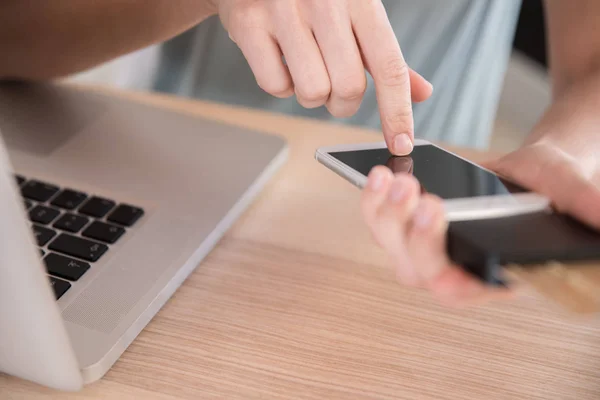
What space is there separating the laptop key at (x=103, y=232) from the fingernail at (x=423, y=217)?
22 centimetres

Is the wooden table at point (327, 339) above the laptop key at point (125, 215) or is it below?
below

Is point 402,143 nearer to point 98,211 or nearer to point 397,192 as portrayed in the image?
point 397,192

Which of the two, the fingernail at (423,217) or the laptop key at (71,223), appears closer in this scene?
the fingernail at (423,217)

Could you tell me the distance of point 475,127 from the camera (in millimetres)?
872

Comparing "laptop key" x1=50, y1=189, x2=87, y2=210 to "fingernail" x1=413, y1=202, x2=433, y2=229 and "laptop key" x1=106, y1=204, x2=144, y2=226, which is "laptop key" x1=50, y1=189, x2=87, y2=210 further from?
"fingernail" x1=413, y1=202, x2=433, y2=229

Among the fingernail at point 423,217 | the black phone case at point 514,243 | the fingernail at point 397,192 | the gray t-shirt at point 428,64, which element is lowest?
the gray t-shirt at point 428,64

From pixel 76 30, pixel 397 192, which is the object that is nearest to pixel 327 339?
pixel 397 192

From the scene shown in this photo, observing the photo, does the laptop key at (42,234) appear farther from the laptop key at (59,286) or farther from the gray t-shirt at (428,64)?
the gray t-shirt at (428,64)

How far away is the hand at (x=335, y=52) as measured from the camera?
1.21ft

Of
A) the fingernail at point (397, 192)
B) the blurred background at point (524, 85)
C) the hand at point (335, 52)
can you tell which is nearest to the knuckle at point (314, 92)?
the hand at point (335, 52)

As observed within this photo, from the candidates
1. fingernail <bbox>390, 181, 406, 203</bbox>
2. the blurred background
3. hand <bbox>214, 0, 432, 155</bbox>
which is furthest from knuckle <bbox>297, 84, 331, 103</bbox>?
the blurred background

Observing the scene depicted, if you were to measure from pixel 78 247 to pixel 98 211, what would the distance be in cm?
4

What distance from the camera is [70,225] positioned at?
0.41m

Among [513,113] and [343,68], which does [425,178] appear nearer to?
[343,68]
